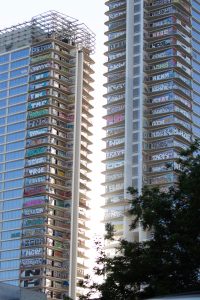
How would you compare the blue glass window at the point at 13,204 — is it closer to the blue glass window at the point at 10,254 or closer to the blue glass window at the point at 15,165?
the blue glass window at the point at 15,165

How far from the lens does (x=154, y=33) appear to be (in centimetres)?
10588

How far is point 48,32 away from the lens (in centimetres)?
11719

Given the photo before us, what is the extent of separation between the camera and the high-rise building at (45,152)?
102688 millimetres

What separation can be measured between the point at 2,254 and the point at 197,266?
282 feet

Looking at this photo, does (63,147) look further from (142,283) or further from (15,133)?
(142,283)

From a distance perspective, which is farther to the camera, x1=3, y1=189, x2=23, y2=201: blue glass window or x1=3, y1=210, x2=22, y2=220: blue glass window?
x1=3, y1=189, x2=23, y2=201: blue glass window

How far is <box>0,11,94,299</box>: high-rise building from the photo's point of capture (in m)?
103

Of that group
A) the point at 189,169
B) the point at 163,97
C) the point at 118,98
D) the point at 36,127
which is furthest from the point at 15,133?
the point at 189,169

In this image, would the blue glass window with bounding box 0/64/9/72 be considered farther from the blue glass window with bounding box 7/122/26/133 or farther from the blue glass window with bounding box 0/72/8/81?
the blue glass window with bounding box 7/122/26/133

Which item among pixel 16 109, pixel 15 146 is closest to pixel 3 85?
pixel 16 109

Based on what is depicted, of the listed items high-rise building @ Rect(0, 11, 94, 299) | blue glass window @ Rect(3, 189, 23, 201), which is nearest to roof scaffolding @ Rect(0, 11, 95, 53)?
high-rise building @ Rect(0, 11, 94, 299)

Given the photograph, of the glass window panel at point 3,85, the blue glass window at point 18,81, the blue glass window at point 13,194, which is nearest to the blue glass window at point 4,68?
the glass window panel at point 3,85

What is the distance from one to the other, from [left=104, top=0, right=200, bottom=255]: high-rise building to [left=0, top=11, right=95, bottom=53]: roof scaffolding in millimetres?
10762

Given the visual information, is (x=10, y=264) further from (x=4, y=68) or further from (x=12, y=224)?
(x=4, y=68)
